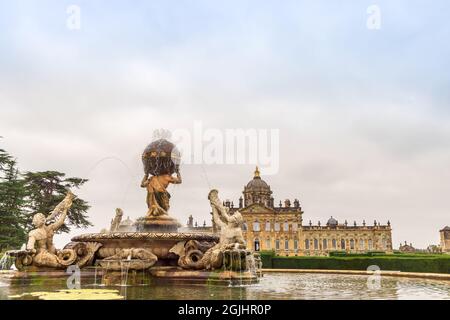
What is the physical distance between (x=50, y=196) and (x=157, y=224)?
25906 millimetres

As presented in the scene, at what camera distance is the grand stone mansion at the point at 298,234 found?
90750 millimetres

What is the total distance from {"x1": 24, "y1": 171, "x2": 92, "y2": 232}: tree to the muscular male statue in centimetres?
2360

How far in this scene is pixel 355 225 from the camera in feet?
303

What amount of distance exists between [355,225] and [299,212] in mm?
12901

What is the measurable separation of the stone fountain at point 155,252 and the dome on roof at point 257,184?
84481mm

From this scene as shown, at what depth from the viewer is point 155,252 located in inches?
446

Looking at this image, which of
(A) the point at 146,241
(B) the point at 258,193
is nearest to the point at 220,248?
(A) the point at 146,241

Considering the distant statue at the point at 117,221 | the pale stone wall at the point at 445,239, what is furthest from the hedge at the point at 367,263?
the pale stone wall at the point at 445,239

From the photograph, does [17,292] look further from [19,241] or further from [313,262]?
[19,241]

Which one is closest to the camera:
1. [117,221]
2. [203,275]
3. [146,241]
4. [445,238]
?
[203,275]

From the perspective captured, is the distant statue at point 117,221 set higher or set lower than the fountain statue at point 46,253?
higher

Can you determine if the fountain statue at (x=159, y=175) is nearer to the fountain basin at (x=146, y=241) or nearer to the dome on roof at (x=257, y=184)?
the fountain basin at (x=146, y=241)

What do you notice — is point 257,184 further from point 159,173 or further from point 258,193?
point 159,173

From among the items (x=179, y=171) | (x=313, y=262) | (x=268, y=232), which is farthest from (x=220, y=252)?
(x=268, y=232)
